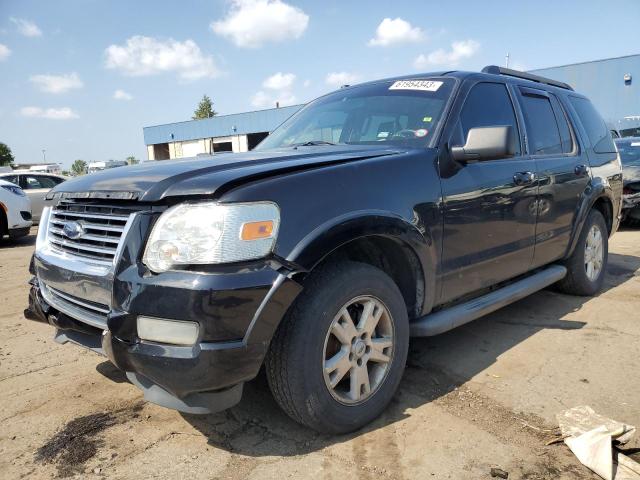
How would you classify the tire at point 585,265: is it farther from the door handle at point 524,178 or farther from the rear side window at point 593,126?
the door handle at point 524,178

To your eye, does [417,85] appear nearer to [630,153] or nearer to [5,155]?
[630,153]

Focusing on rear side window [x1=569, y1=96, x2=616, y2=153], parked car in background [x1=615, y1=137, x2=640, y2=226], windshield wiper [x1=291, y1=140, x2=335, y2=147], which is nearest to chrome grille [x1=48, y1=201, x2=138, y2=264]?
windshield wiper [x1=291, y1=140, x2=335, y2=147]

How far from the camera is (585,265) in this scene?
465cm

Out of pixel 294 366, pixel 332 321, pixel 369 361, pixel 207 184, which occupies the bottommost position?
pixel 369 361

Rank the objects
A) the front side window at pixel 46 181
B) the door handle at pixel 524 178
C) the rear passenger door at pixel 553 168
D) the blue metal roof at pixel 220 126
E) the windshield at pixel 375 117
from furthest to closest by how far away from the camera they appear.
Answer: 1. the blue metal roof at pixel 220 126
2. the front side window at pixel 46 181
3. the rear passenger door at pixel 553 168
4. the door handle at pixel 524 178
5. the windshield at pixel 375 117

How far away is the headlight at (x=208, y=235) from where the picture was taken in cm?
195

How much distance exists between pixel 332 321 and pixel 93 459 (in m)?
1.29

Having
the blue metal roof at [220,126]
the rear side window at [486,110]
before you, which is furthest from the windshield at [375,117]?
the blue metal roof at [220,126]

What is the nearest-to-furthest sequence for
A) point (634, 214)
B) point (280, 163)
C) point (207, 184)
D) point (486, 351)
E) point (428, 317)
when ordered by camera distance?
point (207, 184) < point (280, 163) < point (428, 317) < point (486, 351) < point (634, 214)

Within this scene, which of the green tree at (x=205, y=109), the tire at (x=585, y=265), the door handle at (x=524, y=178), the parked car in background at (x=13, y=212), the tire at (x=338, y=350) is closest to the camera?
the tire at (x=338, y=350)

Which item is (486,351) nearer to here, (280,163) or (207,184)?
(280,163)

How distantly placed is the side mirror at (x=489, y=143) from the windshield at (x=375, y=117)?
0.26m

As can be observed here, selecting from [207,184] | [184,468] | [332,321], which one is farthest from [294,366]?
[207,184]

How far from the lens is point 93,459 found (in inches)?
88.8
